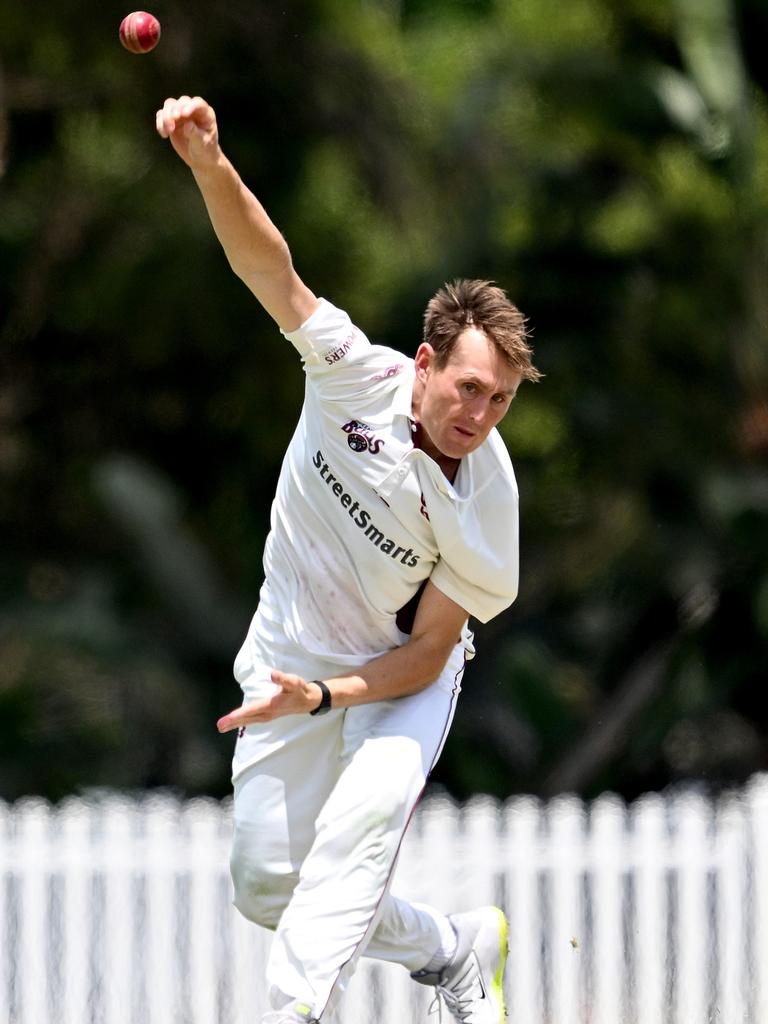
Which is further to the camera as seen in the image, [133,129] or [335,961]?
[133,129]

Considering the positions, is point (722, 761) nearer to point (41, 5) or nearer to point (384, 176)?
point (384, 176)

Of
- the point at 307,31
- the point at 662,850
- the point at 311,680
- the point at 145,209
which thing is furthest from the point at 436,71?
the point at 311,680

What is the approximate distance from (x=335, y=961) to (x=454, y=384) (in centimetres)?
134

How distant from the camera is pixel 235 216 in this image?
3963 mm

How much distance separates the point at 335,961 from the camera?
411cm

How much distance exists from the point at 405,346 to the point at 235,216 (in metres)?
9.17

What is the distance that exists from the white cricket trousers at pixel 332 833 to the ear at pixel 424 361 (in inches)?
31.0

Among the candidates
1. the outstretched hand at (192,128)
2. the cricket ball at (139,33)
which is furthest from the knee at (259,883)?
the cricket ball at (139,33)

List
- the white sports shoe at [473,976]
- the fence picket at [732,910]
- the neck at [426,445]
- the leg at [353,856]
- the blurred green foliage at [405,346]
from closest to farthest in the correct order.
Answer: the leg at [353,856] < the neck at [426,445] < the white sports shoe at [473,976] < the fence picket at [732,910] < the blurred green foliage at [405,346]

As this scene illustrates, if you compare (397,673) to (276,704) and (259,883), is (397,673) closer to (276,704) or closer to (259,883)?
(276,704)

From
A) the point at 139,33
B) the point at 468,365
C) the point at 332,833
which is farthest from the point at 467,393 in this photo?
the point at 139,33

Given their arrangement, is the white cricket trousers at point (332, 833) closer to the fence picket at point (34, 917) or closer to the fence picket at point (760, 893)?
the fence picket at point (760, 893)

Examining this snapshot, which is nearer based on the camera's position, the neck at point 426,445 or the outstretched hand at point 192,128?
the outstretched hand at point 192,128

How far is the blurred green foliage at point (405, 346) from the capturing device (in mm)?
12469
